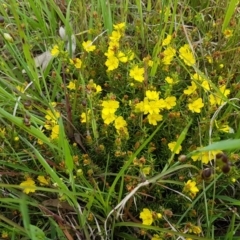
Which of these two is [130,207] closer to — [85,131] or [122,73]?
[85,131]

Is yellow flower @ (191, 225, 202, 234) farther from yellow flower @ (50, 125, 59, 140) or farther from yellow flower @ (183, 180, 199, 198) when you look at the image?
yellow flower @ (50, 125, 59, 140)

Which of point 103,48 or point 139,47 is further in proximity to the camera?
point 139,47

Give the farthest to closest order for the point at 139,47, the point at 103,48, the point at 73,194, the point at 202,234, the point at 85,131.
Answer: the point at 139,47 < the point at 103,48 < the point at 85,131 < the point at 202,234 < the point at 73,194

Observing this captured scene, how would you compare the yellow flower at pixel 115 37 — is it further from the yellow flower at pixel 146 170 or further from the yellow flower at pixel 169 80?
the yellow flower at pixel 146 170

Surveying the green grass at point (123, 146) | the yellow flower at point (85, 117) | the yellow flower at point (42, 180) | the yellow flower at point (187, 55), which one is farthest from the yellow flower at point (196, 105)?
the yellow flower at point (42, 180)

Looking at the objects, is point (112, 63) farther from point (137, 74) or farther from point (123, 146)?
point (123, 146)

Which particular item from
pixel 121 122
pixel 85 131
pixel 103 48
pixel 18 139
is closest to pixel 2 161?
pixel 18 139
